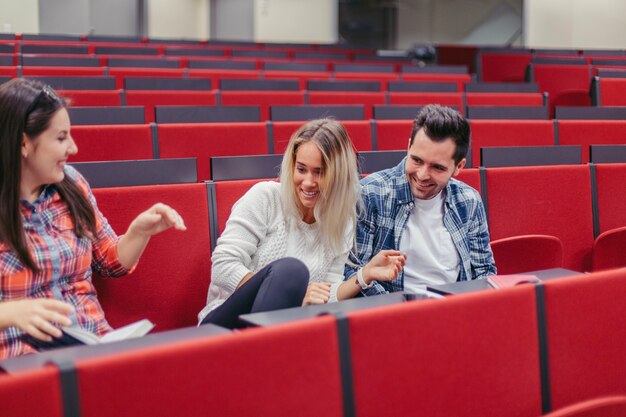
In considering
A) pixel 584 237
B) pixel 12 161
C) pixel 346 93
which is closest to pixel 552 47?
pixel 346 93

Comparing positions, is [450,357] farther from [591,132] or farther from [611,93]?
[611,93]

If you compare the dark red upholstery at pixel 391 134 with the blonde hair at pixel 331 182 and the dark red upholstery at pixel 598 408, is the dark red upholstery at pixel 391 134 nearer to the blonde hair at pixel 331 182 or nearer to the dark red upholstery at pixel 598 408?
the blonde hair at pixel 331 182

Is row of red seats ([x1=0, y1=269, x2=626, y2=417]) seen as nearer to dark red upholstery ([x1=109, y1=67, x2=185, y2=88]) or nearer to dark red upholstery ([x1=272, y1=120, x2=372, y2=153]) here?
dark red upholstery ([x1=272, y1=120, x2=372, y2=153])

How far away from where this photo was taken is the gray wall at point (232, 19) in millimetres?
4727

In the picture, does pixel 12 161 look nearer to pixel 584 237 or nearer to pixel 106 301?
pixel 106 301

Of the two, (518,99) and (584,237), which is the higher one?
(518,99)

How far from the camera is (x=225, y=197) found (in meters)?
0.94

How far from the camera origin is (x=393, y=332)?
492mm

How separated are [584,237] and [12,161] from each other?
0.87 metres

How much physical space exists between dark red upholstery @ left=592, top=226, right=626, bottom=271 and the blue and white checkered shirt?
0.34 metres

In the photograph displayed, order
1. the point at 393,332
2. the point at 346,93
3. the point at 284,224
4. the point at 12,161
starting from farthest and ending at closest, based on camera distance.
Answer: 1. the point at 346,93
2. the point at 284,224
3. the point at 12,161
4. the point at 393,332

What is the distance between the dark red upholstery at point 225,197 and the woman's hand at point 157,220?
0.21 metres

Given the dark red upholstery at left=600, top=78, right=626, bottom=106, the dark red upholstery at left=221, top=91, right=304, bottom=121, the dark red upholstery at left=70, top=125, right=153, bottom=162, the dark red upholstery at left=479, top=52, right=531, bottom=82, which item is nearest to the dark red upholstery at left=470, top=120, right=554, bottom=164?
the dark red upholstery at left=221, top=91, right=304, bottom=121

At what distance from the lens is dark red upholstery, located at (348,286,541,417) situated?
488 millimetres
